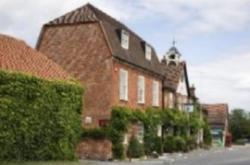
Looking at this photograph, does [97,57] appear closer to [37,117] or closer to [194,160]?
[194,160]

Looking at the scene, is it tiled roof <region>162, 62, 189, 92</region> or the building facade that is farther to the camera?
tiled roof <region>162, 62, 189, 92</region>

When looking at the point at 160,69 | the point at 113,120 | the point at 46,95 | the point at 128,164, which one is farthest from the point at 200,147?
the point at 46,95

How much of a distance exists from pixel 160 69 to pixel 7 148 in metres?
24.8

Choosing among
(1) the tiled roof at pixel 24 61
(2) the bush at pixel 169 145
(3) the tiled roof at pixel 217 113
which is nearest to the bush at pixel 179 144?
(2) the bush at pixel 169 145

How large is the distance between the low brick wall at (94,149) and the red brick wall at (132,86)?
10.2 ft

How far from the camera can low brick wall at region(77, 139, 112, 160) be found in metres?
40.5

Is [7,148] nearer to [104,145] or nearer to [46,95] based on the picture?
[46,95]

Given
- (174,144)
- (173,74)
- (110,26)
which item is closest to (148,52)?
(110,26)

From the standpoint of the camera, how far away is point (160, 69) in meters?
53.5

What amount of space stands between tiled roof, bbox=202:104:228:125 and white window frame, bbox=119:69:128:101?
46789mm

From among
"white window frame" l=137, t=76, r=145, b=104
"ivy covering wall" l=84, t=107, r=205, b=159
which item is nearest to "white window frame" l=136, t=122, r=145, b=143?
"ivy covering wall" l=84, t=107, r=205, b=159

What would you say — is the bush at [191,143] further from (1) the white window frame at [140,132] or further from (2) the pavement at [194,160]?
(1) the white window frame at [140,132]

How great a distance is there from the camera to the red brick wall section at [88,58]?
138 feet

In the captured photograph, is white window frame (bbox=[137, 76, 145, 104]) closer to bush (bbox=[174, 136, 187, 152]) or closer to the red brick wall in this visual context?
the red brick wall
